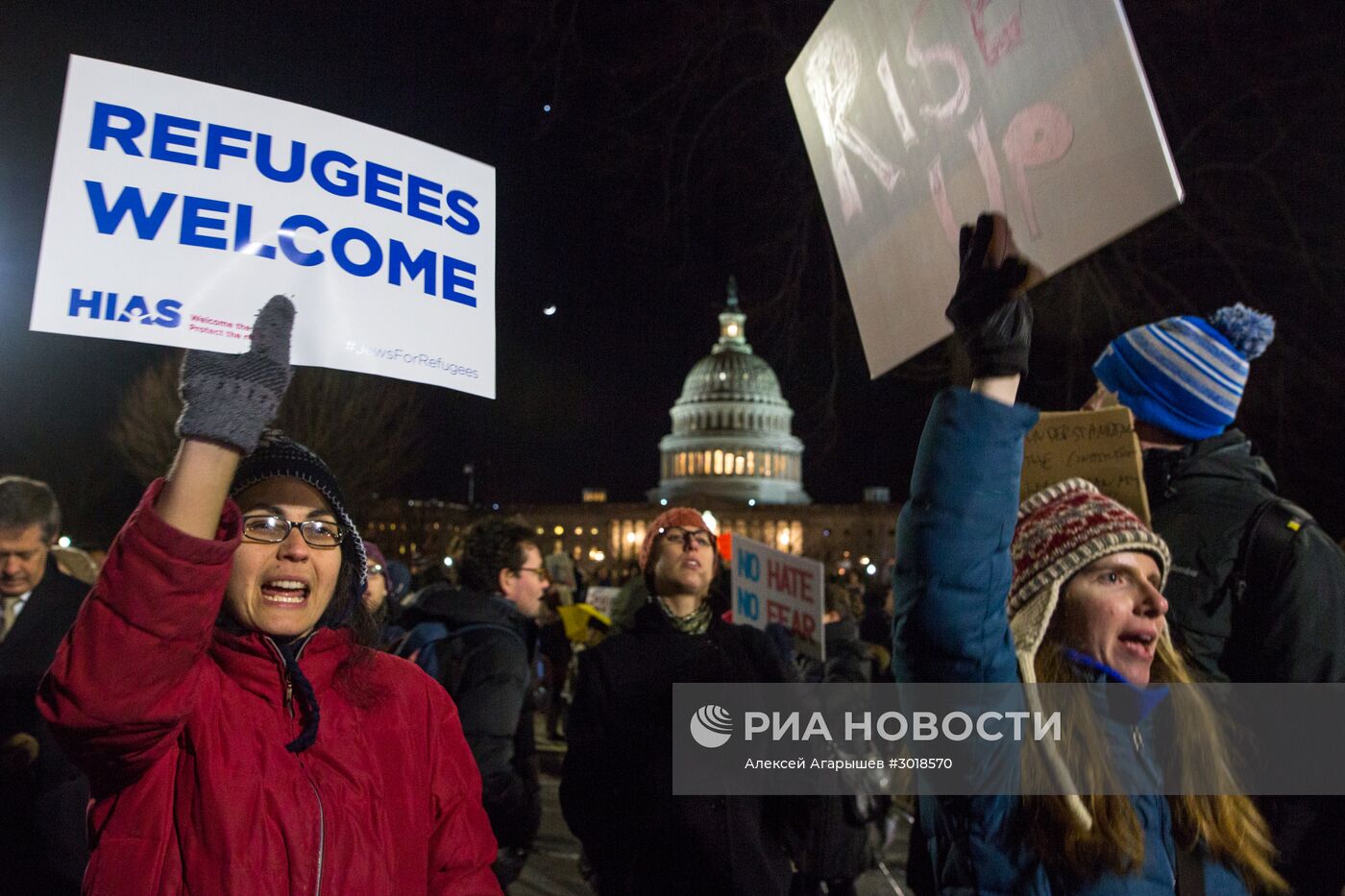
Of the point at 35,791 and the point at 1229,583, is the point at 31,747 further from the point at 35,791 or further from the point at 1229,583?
the point at 1229,583

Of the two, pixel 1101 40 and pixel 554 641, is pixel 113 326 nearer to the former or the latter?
pixel 1101 40

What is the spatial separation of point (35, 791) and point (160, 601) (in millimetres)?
2419

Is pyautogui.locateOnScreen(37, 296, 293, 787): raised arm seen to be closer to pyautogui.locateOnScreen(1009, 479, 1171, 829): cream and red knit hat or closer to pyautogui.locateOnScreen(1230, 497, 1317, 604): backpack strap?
pyautogui.locateOnScreen(1009, 479, 1171, 829): cream and red knit hat

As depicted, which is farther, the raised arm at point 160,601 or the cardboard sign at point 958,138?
the cardboard sign at point 958,138

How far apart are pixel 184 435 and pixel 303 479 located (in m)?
0.41

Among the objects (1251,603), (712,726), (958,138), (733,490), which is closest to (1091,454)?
(1251,603)

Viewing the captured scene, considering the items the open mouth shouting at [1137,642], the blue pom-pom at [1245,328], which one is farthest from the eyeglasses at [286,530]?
the blue pom-pom at [1245,328]

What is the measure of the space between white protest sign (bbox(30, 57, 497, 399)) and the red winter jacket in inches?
25.5

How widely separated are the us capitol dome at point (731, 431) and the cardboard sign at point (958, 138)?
81377 mm

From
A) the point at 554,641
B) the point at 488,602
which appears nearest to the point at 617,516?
the point at 554,641

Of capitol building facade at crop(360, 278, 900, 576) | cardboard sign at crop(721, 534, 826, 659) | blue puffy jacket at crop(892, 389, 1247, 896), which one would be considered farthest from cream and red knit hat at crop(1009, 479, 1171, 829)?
capitol building facade at crop(360, 278, 900, 576)

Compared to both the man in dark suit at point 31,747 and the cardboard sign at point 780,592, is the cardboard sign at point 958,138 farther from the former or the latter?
the cardboard sign at point 780,592

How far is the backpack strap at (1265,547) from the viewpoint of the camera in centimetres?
218

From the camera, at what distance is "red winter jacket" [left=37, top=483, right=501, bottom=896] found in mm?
1388
